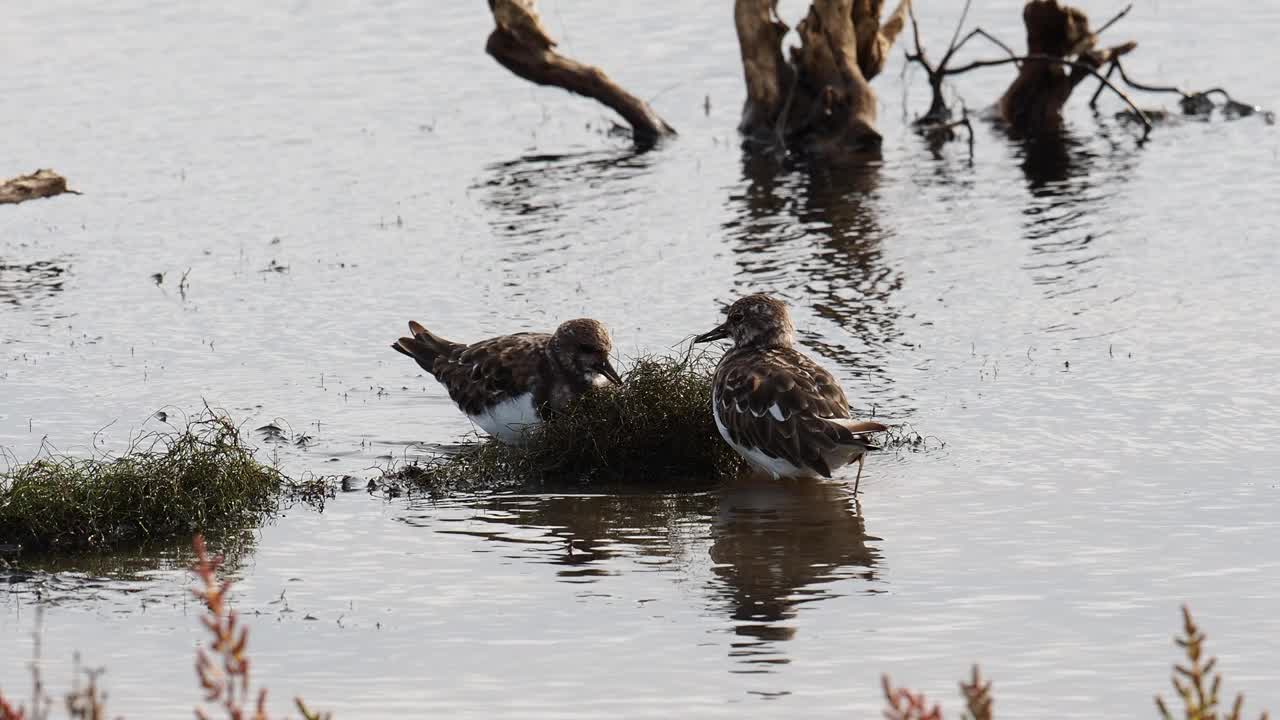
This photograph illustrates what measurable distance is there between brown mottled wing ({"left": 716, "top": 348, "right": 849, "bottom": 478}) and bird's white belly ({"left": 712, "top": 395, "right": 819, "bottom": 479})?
41mm

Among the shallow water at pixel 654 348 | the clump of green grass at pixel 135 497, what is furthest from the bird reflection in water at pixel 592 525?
the clump of green grass at pixel 135 497

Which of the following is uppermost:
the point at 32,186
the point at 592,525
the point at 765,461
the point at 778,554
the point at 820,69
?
the point at 820,69

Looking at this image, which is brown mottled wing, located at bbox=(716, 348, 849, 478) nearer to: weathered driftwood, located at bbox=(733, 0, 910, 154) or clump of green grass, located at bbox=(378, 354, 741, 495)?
clump of green grass, located at bbox=(378, 354, 741, 495)

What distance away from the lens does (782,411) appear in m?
10.4

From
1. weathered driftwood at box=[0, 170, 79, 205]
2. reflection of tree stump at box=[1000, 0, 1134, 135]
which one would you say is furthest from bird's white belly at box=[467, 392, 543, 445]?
reflection of tree stump at box=[1000, 0, 1134, 135]

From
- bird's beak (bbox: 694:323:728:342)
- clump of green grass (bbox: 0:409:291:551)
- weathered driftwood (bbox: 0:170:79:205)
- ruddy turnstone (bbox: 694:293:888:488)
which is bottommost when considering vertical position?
clump of green grass (bbox: 0:409:291:551)

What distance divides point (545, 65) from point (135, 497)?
1206 cm

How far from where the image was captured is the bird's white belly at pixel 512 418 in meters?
11.2

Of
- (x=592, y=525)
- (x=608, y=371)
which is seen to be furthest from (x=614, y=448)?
(x=592, y=525)

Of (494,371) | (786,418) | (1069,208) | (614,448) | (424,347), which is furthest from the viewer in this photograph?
(1069,208)

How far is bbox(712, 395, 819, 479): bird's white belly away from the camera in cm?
1052

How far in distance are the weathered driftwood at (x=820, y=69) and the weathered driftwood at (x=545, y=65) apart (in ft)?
4.63

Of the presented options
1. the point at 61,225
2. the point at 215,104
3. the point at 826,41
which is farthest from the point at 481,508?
the point at 215,104

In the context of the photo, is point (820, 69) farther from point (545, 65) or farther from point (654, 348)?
point (654, 348)
